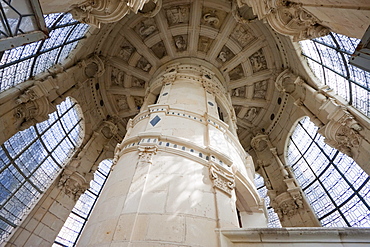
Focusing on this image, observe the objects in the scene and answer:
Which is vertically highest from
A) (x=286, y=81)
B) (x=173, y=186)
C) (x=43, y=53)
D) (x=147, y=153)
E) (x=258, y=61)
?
(x=258, y=61)

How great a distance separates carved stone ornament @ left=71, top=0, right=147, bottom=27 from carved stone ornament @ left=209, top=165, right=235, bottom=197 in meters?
4.55

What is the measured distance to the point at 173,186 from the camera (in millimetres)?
4590

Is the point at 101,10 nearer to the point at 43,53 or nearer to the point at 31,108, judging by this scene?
the point at 31,108

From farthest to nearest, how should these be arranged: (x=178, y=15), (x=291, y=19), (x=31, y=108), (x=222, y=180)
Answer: (x=178, y=15), (x=31, y=108), (x=291, y=19), (x=222, y=180)

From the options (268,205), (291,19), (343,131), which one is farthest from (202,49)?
(268,205)

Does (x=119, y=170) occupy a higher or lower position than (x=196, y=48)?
lower

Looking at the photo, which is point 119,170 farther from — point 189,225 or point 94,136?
point 94,136

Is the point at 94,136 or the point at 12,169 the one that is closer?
the point at 12,169

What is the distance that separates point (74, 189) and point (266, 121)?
1275cm

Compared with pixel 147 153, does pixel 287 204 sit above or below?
above

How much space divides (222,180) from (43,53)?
855cm

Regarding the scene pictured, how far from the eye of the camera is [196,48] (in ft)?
43.4

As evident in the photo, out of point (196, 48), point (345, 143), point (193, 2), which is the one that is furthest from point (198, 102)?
point (193, 2)

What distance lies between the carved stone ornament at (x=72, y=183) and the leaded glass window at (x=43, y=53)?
5.06m
